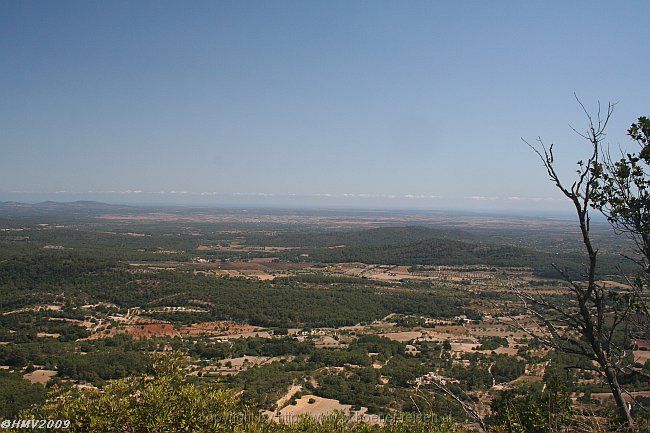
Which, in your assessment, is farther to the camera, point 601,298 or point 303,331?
point 303,331

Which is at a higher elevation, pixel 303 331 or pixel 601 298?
pixel 601 298

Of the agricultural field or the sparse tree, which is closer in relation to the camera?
the sparse tree

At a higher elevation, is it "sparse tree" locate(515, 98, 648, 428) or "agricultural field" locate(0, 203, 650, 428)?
"sparse tree" locate(515, 98, 648, 428)

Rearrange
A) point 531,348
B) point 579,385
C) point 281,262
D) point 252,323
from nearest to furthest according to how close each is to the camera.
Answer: point 579,385, point 531,348, point 252,323, point 281,262

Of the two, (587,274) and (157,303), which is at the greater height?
(587,274)

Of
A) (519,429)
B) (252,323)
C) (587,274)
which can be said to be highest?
(587,274)

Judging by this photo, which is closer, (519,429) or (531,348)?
(519,429)

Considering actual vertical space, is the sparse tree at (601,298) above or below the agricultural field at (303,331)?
above

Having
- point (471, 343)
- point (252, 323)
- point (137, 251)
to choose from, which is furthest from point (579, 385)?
point (137, 251)

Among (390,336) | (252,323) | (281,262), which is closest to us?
(390,336)

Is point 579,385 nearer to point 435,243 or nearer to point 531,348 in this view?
point 531,348

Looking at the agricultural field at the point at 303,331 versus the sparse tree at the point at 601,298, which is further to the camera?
the agricultural field at the point at 303,331
